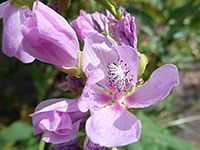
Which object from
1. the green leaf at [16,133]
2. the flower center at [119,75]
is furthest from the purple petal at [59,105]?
the green leaf at [16,133]

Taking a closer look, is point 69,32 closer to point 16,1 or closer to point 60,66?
point 60,66

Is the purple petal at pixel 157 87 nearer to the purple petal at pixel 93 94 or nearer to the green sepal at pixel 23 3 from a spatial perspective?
the purple petal at pixel 93 94

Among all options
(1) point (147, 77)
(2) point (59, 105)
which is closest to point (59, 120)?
(2) point (59, 105)

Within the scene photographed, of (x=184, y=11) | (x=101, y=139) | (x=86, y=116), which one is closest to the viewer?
(x=101, y=139)

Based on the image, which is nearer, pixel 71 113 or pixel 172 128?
pixel 71 113

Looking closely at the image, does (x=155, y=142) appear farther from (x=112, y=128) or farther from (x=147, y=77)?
(x=112, y=128)

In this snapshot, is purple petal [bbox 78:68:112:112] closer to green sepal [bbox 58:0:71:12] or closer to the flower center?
the flower center

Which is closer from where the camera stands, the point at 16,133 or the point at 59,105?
the point at 59,105

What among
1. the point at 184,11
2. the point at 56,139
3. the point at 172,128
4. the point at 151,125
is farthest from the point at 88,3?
the point at 56,139
